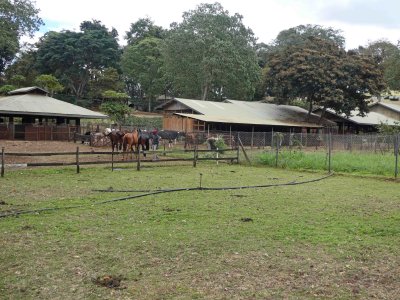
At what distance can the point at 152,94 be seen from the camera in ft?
218

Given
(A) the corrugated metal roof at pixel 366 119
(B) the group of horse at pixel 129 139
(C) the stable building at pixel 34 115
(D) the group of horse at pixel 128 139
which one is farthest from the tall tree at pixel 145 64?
(D) the group of horse at pixel 128 139

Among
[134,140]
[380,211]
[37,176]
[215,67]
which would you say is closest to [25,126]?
[134,140]

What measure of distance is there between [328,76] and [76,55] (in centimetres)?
3616

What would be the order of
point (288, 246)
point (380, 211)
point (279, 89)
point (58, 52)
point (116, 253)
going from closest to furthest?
point (116, 253) < point (288, 246) < point (380, 211) < point (279, 89) < point (58, 52)

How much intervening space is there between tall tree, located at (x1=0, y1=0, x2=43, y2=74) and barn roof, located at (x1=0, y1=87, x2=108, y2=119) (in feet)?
13.6

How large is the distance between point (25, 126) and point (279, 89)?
25959mm

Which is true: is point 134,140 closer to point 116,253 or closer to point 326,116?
point 116,253

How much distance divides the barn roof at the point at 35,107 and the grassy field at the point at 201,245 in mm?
23306

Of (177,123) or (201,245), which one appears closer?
(201,245)

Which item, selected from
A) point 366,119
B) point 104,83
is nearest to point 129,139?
point 366,119

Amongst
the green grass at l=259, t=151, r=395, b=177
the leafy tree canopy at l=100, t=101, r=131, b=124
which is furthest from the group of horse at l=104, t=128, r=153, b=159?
the leafy tree canopy at l=100, t=101, r=131, b=124

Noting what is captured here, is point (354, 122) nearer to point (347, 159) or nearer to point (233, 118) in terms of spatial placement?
point (233, 118)

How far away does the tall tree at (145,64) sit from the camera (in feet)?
208

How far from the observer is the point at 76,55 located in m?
62.5
